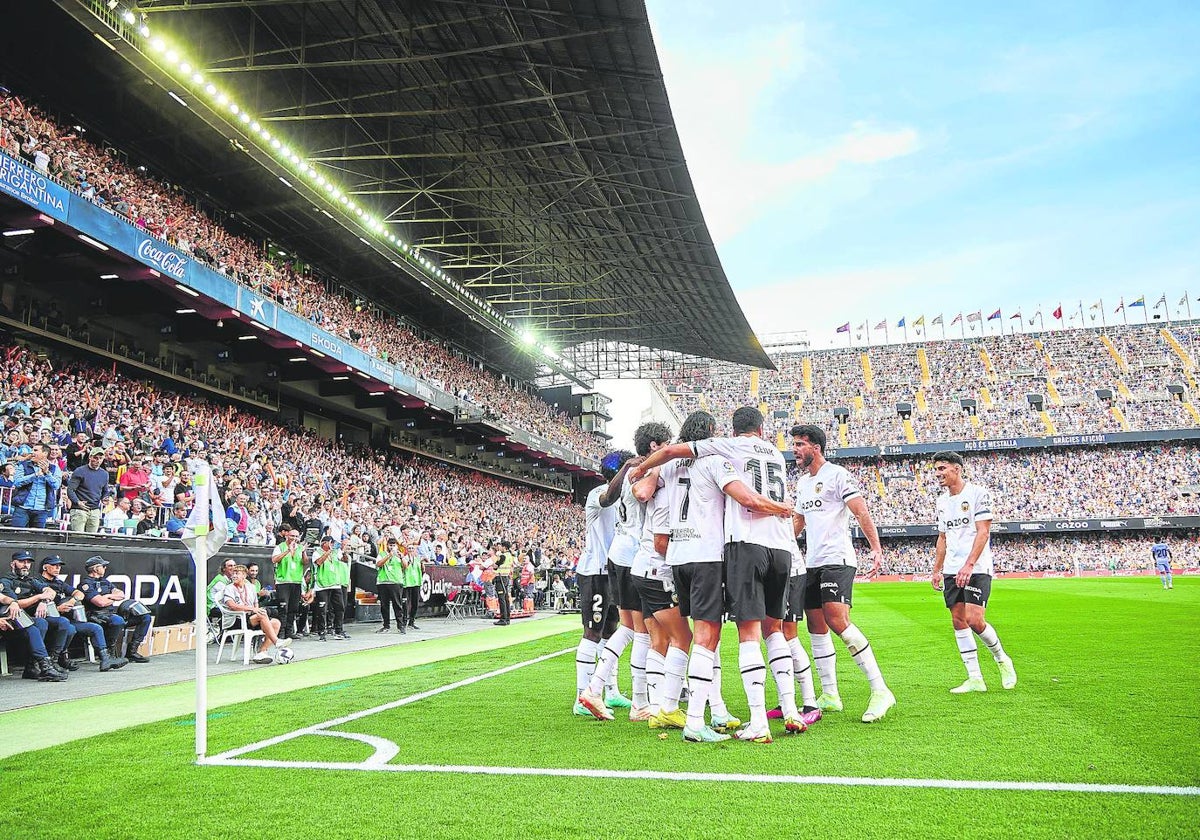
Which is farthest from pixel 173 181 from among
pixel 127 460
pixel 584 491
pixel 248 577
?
pixel 584 491

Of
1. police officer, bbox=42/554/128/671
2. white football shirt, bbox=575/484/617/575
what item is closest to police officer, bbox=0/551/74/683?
police officer, bbox=42/554/128/671

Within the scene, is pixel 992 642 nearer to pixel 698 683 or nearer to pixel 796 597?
pixel 796 597

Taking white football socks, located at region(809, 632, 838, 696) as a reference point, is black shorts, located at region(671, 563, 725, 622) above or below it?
above

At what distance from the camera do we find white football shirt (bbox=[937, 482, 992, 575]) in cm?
752

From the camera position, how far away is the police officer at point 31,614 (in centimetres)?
941

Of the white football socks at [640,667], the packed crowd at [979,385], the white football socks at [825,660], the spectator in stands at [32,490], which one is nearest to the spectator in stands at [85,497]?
the spectator in stands at [32,490]

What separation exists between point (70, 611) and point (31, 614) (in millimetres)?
Answer: 502

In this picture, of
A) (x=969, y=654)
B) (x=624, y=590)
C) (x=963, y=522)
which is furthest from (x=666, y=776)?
(x=963, y=522)

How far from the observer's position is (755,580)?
5469 millimetres

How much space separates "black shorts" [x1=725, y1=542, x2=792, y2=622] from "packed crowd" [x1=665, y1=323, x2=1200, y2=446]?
46502 millimetres

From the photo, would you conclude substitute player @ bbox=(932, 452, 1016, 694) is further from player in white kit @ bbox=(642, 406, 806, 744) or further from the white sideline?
the white sideline

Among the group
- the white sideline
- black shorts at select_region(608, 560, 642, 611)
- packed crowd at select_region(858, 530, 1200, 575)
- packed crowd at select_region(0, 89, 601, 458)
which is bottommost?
packed crowd at select_region(858, 530, 1200, 575)

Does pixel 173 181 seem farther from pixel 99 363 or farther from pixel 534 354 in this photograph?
pixel 534 354

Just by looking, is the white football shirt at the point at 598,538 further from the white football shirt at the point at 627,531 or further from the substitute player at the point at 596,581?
the white football shirt at the point at 627,531
